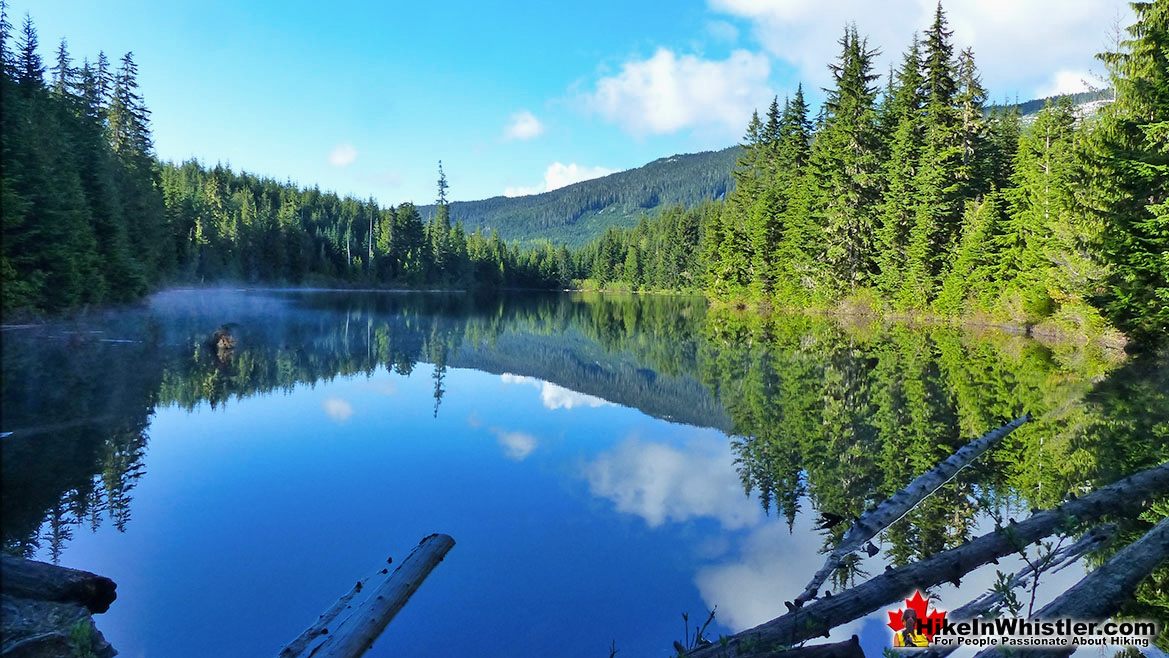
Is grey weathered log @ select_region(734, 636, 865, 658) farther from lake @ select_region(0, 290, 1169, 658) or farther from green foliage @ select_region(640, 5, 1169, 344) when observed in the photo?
green foliage @ select_region(640, 5, 1169, 344)

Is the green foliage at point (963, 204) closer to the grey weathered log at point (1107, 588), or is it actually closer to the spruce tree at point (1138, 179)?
the spruce tree at point (1138, 179)

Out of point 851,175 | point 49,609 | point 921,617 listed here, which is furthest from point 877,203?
point 49,609

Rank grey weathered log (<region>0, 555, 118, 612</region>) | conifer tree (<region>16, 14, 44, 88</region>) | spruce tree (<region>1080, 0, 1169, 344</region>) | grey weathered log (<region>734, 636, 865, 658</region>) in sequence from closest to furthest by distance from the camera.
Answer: grey weathered log (<region>734, 636, 865, 658</region>), grey weathered log (<region>0, 555, 118, 612</region>), spruce tree (<region>1080, 0, 1169, 344</region>), conifer tree (<region>16, 14, 44, 88</region>)

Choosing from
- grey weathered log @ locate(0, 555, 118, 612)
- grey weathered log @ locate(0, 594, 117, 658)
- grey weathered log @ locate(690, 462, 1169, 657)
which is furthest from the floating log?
grey weathered log @ locate(690, 462, 1169, 657)

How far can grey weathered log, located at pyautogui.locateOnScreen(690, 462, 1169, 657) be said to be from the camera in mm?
3672

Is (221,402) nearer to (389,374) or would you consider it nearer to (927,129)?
(389,374)

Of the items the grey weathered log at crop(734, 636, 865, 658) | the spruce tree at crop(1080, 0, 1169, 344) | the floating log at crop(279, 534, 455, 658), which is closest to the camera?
the grey weathered log at crop(734, 636, 865, 658)

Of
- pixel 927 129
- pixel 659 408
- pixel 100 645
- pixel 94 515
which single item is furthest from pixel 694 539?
pixel 927 129

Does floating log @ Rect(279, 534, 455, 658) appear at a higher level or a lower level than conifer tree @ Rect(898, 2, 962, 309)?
lower

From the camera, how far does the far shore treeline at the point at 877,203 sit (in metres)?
19.7

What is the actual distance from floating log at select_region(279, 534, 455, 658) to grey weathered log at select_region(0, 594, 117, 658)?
4.41 ft

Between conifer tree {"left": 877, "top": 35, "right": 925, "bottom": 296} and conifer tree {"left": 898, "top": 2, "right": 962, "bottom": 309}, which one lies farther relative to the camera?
conifer tree {"left": 877, "top": 35, "right": 925, "bottom": 296}

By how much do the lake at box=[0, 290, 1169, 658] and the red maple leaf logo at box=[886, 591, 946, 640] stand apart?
452mm

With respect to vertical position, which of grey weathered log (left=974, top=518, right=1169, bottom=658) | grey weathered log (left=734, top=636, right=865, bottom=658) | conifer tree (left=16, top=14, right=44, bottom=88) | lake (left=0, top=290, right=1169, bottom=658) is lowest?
lake (left=0, top=290, right=1169, bottom=658)
